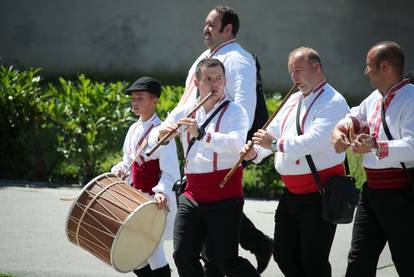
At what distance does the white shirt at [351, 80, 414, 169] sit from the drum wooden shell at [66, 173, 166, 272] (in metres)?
1.44

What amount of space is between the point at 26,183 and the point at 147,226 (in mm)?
5320

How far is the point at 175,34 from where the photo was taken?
17.7 meters

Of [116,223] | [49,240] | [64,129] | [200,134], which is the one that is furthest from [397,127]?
[64,129]

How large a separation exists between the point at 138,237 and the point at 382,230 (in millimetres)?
1535

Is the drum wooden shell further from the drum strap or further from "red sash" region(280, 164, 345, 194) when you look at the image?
"red sash" region(280, 164, 345, 194)

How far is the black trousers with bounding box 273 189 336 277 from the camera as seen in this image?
5.26m

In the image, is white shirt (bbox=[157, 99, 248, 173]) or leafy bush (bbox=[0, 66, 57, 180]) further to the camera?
leafy bush (bbox=[0, 66, 57, 180])

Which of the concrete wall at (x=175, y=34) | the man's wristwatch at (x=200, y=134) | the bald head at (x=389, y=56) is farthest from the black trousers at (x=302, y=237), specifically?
the concrete wall at (x=175, y=34)

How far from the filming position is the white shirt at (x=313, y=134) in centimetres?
516

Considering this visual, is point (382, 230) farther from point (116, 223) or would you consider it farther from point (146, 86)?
point (146, 86)

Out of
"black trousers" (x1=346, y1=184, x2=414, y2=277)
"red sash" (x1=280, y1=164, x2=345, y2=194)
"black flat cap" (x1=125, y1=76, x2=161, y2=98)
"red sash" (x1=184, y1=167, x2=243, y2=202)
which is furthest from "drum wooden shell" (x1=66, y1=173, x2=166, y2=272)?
"black trousers" (x1=346, y1=184, x2=414, y2=277)

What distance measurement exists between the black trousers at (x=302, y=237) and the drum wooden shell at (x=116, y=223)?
82 centimetres

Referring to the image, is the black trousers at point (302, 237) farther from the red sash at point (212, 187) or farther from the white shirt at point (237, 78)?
the white shirt at point (237, 78)

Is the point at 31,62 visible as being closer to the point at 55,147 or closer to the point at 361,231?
the point at 55,147
